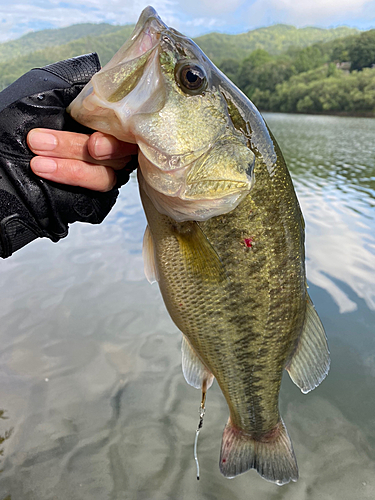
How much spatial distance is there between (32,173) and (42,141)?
0.22 m

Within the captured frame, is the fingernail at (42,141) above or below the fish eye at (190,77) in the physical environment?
below

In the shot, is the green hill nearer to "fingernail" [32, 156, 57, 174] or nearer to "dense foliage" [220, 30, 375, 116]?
"dense foliage" [220, 30, 375, 116]

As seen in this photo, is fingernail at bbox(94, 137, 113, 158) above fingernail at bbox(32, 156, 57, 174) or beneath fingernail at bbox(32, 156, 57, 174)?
above

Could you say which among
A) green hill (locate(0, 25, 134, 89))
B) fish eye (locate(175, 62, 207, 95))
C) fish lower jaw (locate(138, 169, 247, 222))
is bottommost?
fish lower jaw (locate(138, 169, 247, 222))

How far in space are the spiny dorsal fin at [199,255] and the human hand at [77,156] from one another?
522 mm

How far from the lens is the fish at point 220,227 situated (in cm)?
153

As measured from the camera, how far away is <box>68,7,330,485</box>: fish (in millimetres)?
1531

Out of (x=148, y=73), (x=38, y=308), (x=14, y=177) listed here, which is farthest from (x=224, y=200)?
(x=38, y=308)

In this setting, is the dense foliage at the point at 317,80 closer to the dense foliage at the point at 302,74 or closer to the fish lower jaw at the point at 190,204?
the dense foliage at the point at 302,74

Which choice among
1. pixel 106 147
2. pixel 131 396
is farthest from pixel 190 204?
pixel 131 396

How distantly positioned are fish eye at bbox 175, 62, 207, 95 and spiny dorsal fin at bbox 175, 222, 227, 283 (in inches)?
24.8

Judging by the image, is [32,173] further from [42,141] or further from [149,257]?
[149,257]

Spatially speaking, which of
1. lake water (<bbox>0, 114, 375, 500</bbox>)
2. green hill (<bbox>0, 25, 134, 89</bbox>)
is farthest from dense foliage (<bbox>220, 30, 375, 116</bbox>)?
lake water (<bbox>0, 114, 375, 500</bbox>)

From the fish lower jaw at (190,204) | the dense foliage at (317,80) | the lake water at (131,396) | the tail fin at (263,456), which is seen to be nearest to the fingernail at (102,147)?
the fish lower jaw at (190,204)
